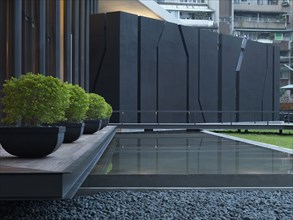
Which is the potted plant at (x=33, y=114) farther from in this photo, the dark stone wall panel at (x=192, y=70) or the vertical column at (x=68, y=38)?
the dark stone wall panel at (x=192, y=70)

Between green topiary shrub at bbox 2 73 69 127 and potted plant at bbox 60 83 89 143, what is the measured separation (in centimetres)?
194

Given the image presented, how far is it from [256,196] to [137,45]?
20.6 m

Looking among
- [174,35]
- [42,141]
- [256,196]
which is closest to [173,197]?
[256,196]

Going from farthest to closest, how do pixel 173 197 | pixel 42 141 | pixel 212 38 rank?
1. pixel 212 38
2. pixel 173 197
3. pixel 42 141

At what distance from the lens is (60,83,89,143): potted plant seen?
7.09 meters

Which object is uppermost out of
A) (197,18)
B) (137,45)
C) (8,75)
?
(197,18)

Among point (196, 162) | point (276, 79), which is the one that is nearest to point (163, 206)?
point (196, 162)

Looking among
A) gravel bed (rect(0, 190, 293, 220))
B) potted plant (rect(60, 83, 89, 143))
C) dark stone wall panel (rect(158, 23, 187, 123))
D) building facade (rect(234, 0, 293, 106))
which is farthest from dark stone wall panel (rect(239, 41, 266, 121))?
building facade (rect(234, 0, 293, 106))

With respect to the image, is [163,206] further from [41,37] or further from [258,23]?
[258,23]

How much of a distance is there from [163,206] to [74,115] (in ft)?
6.59

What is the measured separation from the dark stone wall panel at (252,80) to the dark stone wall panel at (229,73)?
92 cm

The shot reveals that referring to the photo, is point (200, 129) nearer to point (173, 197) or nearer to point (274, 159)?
point (274, 159)

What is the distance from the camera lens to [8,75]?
1134 cm

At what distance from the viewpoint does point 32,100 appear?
4.89 m
